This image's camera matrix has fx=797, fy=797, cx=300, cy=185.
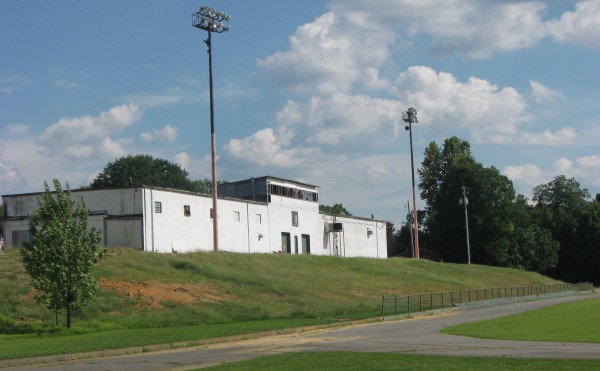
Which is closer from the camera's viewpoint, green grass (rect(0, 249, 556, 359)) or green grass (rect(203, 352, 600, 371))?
green grass (rect(203, 352, 600, 371))

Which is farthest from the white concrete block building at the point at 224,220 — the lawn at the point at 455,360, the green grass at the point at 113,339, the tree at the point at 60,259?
the lawn at the point at 455,360

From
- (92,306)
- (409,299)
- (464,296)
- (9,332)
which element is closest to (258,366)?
(9,332)

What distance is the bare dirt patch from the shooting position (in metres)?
43.8

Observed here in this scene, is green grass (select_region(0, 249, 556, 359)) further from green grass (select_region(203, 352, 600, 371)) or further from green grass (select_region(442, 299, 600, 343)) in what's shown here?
green grass (select_region(203, 352, 600, 371))

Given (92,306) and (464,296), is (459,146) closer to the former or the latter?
(464,296)

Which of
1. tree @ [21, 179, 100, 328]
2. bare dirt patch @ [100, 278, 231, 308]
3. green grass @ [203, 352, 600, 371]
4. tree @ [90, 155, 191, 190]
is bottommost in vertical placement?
green grass @ [203, 352, 600, 371]

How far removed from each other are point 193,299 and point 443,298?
19.2 metres

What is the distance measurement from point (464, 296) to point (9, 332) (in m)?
35.6

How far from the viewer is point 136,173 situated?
115688mm

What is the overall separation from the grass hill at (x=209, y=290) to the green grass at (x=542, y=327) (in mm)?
8609

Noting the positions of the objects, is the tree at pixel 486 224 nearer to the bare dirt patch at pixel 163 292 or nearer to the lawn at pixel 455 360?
the bare dirt patch at pixel 163 292

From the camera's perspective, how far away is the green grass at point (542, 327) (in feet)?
95.9

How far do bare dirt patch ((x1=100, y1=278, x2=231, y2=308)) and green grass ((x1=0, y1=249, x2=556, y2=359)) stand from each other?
6 cm

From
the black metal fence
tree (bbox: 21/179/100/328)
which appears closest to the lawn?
the black metal fence
